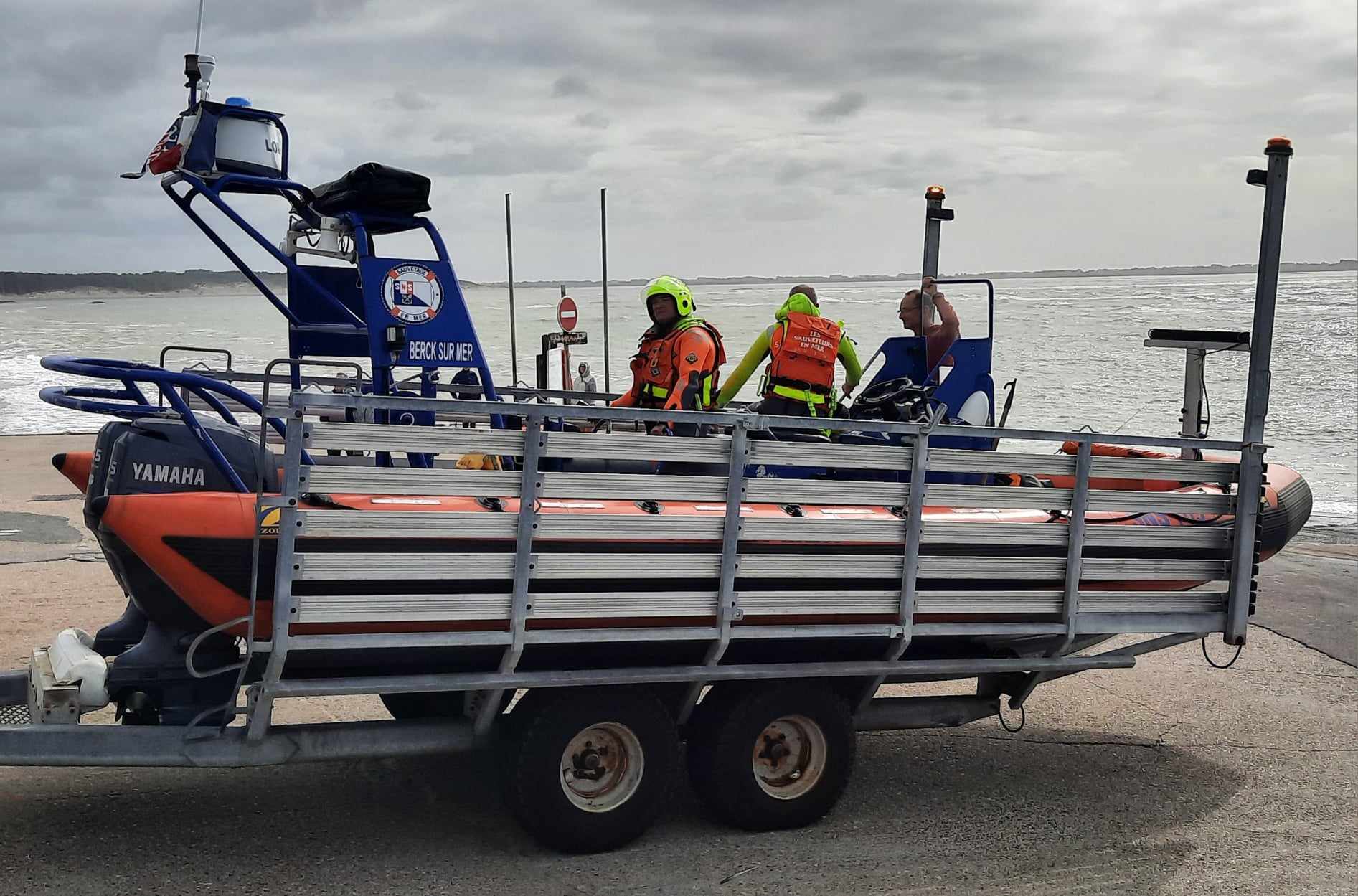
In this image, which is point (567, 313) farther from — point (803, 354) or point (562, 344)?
point (803, 354)

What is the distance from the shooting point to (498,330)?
2817 inches

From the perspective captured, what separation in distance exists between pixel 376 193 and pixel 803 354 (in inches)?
93.8

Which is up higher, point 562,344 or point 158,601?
point 562,344

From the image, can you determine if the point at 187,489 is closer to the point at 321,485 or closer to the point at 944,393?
the point at 321,485

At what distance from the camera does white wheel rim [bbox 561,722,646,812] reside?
4.89 m

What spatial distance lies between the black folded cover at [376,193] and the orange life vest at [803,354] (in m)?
2.07

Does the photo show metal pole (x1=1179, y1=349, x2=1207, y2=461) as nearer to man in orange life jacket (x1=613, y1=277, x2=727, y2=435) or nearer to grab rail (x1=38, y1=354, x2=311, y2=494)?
man in orange life jacket (x1=613, y1=277, x2=727, y2=435)

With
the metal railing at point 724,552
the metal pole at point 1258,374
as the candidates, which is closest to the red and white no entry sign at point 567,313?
the metal railing at point 724,552

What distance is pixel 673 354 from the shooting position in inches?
254

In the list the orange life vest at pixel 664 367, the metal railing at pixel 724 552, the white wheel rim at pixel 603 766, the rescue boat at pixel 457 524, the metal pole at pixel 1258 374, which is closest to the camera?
the metal railing at pixel 724 552

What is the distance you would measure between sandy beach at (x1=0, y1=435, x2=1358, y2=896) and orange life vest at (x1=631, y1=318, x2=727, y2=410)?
1.95 m

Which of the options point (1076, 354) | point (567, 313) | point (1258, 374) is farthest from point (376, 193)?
point (1076, 354)

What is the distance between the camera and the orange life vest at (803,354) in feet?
22.5

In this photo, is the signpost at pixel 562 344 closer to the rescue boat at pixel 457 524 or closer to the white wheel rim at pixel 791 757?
the rescue boat at pixel 457 524
